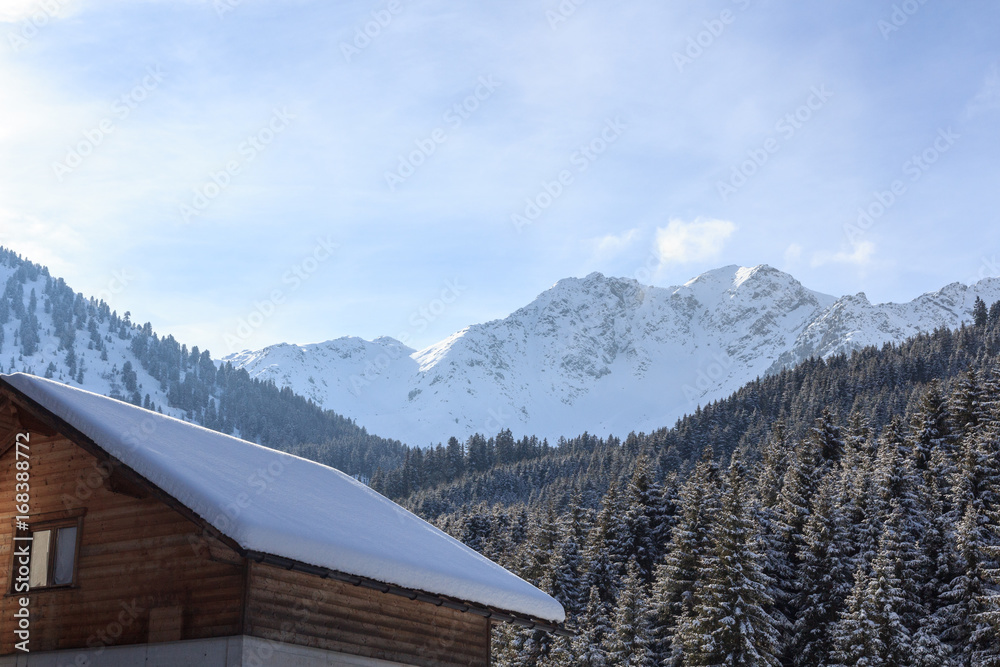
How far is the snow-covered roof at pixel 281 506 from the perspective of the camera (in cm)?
1555

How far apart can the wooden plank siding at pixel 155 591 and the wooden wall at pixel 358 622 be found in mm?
→ 21

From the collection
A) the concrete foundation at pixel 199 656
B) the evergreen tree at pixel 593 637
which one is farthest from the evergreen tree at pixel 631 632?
the concrete foundation at pixel 199 656

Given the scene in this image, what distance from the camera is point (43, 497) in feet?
60.0

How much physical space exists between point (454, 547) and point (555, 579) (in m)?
36.2

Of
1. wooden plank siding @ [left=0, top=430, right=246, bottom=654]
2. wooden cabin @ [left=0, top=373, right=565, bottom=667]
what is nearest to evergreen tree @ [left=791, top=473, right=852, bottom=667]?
wooden cabin @ [left=0, top=373, right=565, bottom=667]

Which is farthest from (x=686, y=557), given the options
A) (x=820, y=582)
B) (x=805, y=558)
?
(x=820, y=582)

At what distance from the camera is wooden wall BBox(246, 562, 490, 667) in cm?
1605

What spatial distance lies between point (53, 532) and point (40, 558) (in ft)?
1.79

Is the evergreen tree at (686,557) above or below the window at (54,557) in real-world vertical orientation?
above

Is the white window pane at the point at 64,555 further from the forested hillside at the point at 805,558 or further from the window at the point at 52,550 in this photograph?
the forested hillside at the point at 805,558

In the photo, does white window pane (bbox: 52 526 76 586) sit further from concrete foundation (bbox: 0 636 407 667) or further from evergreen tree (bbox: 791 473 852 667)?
evergreen tree (bbox: 791 473 852 667)

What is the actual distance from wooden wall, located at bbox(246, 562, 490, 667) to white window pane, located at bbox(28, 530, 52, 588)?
467 centimetres

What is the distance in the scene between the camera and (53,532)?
17922 millimetres

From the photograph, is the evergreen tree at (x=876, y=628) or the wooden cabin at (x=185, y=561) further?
the evergreen tree at (x=876, y=628)
